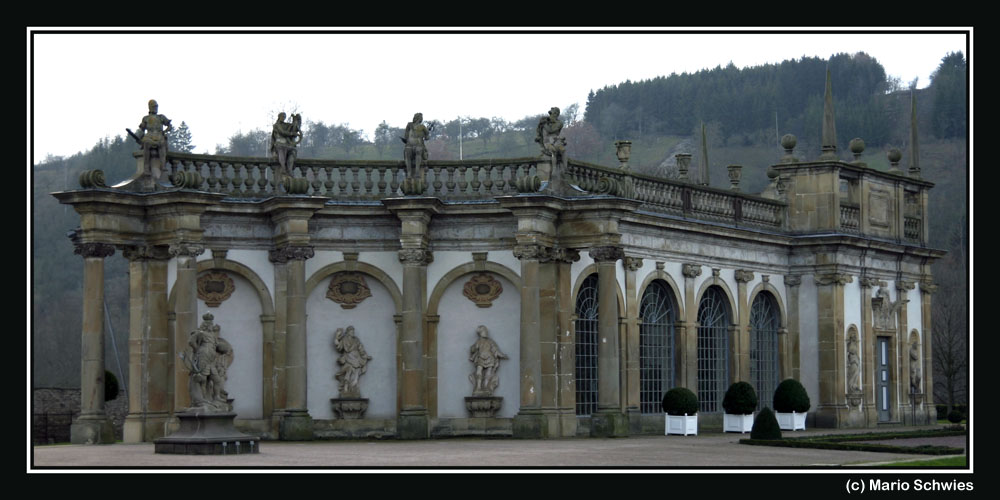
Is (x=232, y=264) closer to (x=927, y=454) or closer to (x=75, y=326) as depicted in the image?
(x=927, y=454)

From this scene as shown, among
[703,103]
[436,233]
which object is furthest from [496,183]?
[703,103]

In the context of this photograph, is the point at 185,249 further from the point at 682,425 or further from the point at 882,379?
the point at 882,379

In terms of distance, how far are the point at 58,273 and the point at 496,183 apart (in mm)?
60863

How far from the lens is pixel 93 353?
3653 centimetres

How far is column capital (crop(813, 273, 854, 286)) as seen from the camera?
1976 inches

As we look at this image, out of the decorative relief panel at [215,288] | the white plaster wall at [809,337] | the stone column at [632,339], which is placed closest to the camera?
the decorative relief panel at [215,288]

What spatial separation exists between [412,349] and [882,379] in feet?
71.3

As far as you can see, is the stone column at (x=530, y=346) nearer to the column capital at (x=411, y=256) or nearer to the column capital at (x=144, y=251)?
the column capital at (x=411, y=256)

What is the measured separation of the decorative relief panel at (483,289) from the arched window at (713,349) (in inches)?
354

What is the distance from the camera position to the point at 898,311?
5478cm

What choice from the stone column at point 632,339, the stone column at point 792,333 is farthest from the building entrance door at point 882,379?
the stone column at point 632,339

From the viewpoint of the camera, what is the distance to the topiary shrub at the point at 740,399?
1746 inches

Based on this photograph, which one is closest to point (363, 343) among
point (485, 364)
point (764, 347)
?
point (485, 364)

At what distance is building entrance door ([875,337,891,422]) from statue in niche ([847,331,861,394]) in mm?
2183
